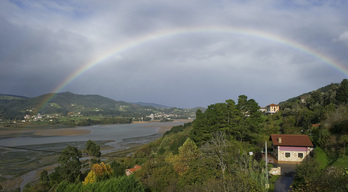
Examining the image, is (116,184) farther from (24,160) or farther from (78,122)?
(78,122)

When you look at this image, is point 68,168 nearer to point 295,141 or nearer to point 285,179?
point 285,179

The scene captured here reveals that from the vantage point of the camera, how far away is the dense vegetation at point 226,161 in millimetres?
10188

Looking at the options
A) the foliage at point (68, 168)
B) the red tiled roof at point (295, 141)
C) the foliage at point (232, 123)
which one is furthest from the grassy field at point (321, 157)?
the foliage at point (68, 168)

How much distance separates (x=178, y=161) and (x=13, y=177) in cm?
2205

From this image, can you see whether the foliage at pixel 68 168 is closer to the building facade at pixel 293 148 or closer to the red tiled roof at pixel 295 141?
the building facade at pixel 293 148

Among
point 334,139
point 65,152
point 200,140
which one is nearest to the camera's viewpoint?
point 334,139

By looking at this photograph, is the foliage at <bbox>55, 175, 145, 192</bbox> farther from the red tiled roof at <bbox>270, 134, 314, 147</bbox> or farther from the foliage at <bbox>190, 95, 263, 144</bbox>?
the red tiled roof at <bbox>270, 134, 314, 147</bbox>

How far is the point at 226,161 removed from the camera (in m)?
14.4

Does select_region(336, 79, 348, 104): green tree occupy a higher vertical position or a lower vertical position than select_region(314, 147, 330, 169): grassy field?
higher

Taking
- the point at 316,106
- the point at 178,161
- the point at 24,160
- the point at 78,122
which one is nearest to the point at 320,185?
the point at 178,161

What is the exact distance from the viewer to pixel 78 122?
370 feet

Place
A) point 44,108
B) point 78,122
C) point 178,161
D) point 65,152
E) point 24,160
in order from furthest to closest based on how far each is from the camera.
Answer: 1. point 44,108
2. point 78,122
3. point 24,160
4. point 65,152
5. point 178,161

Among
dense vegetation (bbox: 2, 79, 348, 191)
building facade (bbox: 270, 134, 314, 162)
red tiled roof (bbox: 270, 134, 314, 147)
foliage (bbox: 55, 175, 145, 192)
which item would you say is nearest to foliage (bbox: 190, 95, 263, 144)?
dense vegetation (bbox: 2, 79, 348, 191)

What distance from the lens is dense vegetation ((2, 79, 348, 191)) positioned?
33.4ft
